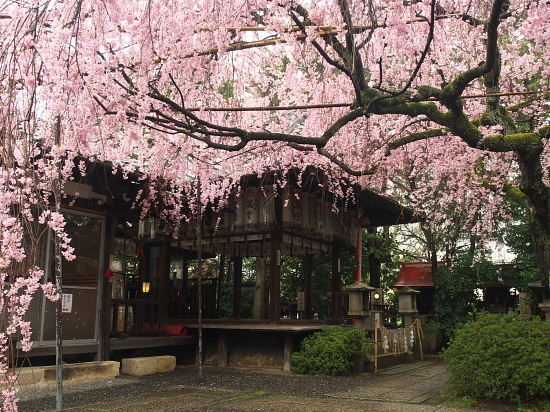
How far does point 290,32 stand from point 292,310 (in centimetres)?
1352

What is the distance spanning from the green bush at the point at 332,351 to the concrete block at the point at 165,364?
2674 millimetres

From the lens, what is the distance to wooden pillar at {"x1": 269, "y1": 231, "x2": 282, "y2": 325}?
11.3 m

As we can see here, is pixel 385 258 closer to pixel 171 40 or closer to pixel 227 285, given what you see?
pixel 227 285

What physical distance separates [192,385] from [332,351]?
9.62 ft

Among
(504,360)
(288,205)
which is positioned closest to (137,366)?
(288,205)

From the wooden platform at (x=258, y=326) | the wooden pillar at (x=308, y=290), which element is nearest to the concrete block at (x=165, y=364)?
the wooden platform at (x=258, y=326)

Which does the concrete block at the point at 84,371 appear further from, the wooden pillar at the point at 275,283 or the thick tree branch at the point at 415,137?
the thick tree branch at the point at 415,137

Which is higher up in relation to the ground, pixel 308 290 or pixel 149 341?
pixel 308 290

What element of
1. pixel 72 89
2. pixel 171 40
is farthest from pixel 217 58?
pixel 72 89

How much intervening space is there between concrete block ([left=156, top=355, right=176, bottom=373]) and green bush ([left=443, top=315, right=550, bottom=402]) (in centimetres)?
600

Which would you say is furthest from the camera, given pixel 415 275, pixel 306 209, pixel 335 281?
pixel 415 275

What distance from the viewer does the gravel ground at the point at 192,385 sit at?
725cm

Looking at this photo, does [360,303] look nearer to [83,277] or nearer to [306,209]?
[306,209]

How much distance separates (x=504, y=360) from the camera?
644 centimetres
